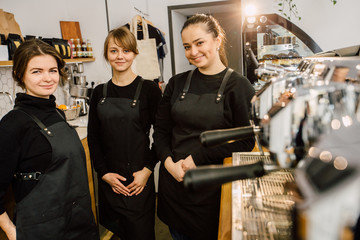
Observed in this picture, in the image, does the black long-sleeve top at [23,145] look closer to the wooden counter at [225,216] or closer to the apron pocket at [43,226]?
the apron pocket at [43,226]

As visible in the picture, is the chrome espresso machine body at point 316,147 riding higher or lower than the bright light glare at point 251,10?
lower

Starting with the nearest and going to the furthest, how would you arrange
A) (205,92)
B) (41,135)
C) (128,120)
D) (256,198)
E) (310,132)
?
(310,132), (256,198), (41,135), (205,92), (128,120)

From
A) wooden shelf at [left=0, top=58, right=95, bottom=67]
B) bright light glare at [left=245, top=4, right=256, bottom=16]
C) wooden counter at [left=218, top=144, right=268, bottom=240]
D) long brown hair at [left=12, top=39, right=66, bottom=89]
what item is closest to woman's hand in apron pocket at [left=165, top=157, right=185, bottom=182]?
wooden counter at [left=218, top=144, right=268, bottom=240]

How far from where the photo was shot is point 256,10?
11.2ft

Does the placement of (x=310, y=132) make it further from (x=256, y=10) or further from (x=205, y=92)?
(x=256, y=10)

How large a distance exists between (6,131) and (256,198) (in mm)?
983

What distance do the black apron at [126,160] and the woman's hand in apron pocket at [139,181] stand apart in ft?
0.08

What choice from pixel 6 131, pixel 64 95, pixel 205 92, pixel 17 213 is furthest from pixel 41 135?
pixel 64 95

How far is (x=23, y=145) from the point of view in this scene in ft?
3.89

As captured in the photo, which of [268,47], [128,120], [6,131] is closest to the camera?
[6,131]

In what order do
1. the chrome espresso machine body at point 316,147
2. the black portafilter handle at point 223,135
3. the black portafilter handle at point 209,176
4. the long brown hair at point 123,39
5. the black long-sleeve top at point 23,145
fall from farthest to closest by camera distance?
1. the long brown hair at point 123,39
2. the black long-sleeve top at point 23,145
3. the black portafilter handle at point 223,135
4. the black portafilter handle at point 209,176
5. the chrome espresso machine body at point 316,147

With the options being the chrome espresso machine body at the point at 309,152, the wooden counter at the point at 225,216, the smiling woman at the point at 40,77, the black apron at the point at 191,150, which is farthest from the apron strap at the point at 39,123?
the chrome espresso machine body at the point at 309,152

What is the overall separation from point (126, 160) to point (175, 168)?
1.60 feet

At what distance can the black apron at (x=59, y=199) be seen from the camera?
4.05ft
